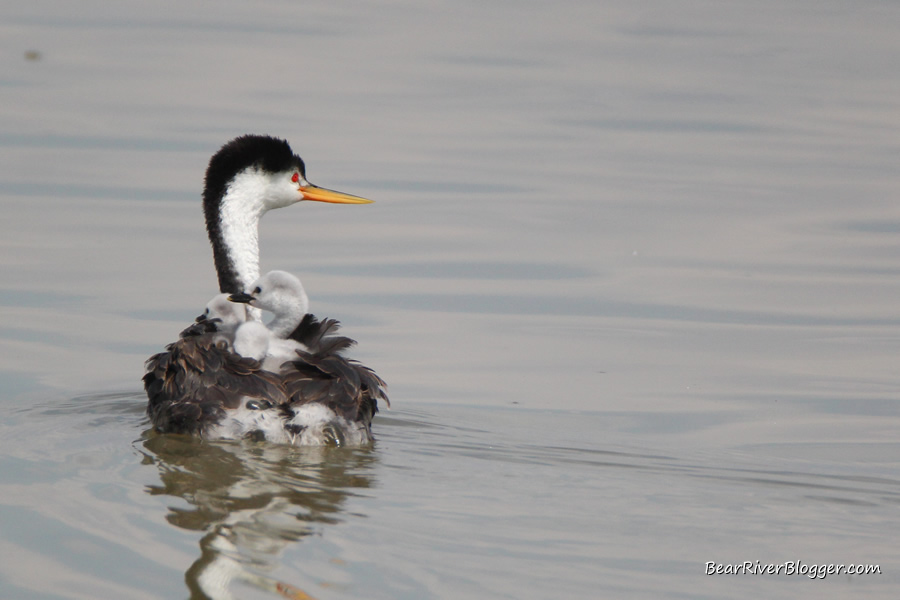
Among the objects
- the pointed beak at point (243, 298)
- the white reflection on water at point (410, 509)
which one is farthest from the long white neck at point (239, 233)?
the white reflection on water at point (410, 509)

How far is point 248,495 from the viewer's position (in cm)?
559

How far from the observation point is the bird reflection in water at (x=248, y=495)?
4.73m

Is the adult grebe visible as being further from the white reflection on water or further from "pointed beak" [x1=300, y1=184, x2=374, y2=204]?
"pointed beak" [x1=300, y1=184, x2=374, y2=204]

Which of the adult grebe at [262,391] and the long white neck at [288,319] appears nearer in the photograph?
the adult grebe at [262,391]

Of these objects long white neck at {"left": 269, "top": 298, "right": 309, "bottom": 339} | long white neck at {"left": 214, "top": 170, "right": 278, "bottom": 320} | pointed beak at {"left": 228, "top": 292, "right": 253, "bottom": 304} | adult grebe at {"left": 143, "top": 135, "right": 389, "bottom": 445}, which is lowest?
adult grebe at {"left": 143, "top": 135, "right": 389, "bottom": 445}

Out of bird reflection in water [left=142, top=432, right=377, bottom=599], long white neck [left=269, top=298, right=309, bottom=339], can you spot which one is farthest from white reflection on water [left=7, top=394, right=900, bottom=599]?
long white neck [left=269, top=298, right=309, bottom=339]

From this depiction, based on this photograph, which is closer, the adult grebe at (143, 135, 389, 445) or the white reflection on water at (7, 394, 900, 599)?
the white reflection on water at (7, 394, 900, 599)

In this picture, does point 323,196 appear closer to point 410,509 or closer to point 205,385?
point 205,385

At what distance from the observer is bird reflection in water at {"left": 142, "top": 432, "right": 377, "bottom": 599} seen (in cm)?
473

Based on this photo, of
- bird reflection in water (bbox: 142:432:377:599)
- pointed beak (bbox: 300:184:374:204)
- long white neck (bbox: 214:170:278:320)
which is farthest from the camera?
pointed beak (bbox: 300:184:374:204)

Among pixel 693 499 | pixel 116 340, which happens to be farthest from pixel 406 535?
pixel 116 340

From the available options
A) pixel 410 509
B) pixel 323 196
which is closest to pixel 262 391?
pixel 410 509

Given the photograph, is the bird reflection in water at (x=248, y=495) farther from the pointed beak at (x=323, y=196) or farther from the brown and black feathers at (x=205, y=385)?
the pointed beak at (x=323, y=196)

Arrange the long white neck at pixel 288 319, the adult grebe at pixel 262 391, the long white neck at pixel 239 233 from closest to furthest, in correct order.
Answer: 1. the adult grebe at pixel 262 391
2. the long white neck at pixel 288 319
3. the long white neck at pixel 239 233
